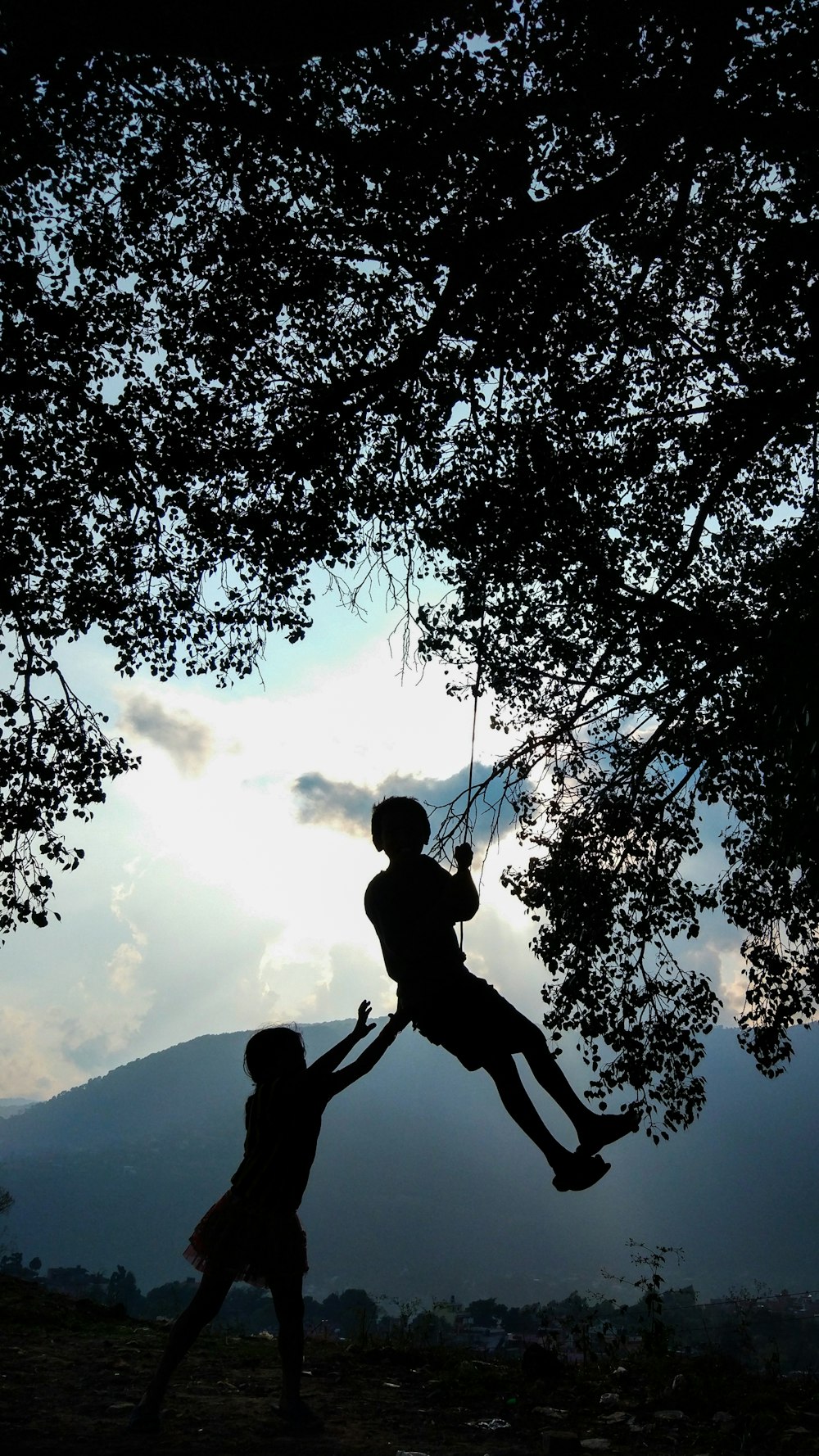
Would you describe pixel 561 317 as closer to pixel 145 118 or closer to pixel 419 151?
pixel 419 151

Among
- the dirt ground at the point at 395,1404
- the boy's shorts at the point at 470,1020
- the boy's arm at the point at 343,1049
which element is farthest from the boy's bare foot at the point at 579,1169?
the dirt ground at the point at 395,1404

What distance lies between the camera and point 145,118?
26.1 ft

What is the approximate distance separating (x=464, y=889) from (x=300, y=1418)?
3.07 m

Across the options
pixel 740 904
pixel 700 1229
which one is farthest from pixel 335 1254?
pixel 740 904

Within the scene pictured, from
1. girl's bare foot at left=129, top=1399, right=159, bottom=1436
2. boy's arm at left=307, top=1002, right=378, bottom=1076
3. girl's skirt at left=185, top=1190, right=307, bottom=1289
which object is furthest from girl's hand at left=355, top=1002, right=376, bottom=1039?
girl's bare foot at left=129, top=1399, right=159, bottom=1436

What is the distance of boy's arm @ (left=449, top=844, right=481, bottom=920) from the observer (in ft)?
15.0

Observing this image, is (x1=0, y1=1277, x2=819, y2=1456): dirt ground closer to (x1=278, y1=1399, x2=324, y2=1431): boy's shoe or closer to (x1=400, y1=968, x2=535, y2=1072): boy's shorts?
(x1=278, y1=1399, x2=324, y2=1431): boy's shoe

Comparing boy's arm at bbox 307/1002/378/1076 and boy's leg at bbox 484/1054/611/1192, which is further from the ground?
boy's arm at bbox 307/1002/378/1076

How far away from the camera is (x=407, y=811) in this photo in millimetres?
4996

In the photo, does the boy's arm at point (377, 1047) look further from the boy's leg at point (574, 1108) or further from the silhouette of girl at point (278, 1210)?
the boy's leg at point (574, 1108)

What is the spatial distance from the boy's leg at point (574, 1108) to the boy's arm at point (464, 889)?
644mm

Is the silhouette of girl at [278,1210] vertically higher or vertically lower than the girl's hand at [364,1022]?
lower

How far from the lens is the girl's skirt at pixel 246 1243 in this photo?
484 cm

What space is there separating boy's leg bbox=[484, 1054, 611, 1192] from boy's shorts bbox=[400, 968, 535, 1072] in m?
0.09
